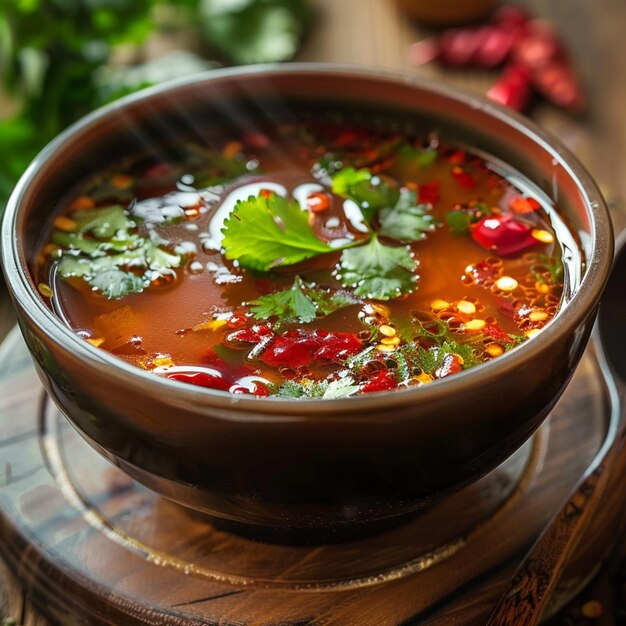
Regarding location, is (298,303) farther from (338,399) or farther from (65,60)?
(65,60)

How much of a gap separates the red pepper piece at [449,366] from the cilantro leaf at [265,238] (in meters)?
0.28

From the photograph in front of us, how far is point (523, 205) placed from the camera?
4.83 ft

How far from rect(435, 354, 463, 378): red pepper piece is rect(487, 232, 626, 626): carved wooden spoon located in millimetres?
303

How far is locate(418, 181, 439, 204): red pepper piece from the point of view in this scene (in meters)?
1.50

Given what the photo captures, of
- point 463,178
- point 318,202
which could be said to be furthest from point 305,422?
point 463,178

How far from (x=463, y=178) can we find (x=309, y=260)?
34 cm

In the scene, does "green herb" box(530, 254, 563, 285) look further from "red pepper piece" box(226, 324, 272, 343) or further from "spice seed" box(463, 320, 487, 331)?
"red pepper piece" box(226, 324, 272, 343)

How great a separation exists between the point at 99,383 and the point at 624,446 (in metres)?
0.80

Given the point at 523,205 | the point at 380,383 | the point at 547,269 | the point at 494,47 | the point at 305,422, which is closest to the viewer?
the point at 305,422

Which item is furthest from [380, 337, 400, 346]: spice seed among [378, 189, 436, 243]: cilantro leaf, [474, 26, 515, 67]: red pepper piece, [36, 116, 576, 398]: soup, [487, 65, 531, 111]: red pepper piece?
[474, 26, 515, 67]: red pepper piece

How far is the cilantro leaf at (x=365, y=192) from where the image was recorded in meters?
1.44

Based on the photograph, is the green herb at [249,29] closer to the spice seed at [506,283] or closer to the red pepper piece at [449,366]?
the spice seed at [506,283]

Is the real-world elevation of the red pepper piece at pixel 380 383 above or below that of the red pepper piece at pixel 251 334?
below

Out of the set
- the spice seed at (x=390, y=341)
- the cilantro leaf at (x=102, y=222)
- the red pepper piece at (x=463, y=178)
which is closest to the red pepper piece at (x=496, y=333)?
the spice seed at (x=390, y=341)
